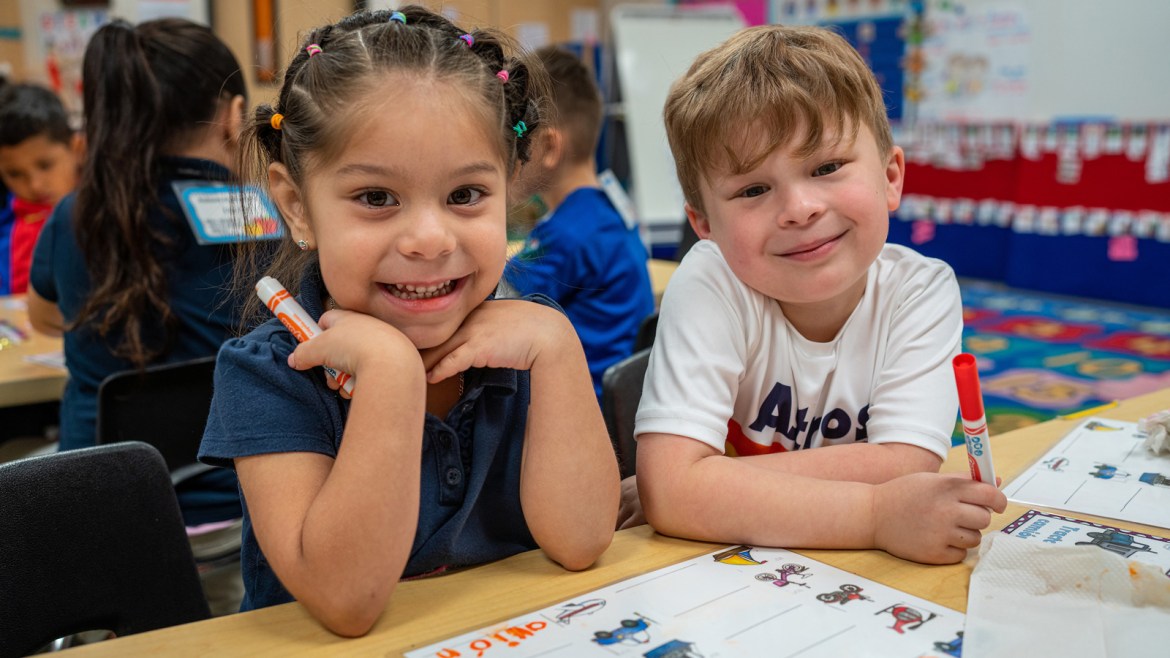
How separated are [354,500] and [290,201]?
0.36m

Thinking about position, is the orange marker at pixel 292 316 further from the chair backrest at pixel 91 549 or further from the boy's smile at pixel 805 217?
the boy's smile at pixel 805 217

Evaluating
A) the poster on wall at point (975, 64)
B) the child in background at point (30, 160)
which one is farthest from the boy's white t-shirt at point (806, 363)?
the poster on wall at point (975, 64)

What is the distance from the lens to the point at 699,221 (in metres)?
1.21

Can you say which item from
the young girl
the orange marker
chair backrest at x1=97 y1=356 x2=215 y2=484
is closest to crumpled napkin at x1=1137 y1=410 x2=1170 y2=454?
the young girl

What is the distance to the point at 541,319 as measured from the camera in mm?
983

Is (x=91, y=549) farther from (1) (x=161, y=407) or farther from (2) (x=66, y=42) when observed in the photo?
(2) (x=66, y=42)

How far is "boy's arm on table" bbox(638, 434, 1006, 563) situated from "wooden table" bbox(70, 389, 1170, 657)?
16 millimetres

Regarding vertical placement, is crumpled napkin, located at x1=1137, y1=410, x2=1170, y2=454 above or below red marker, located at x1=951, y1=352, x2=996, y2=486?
below

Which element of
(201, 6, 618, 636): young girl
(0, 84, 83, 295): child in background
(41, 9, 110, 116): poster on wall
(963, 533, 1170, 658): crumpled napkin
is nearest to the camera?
(963, 533, 1170, 658): crumpled napkin

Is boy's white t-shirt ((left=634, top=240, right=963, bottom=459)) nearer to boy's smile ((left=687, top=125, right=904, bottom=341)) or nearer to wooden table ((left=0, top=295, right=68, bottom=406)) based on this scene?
boy's smile ((left=687, top=125, right=904, bottom=341))

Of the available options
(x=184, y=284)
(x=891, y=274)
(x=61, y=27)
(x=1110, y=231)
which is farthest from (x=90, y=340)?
(x=1110, y=231)

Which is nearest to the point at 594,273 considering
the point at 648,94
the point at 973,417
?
the point at 973,417

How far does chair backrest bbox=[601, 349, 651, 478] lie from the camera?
1.35 metres

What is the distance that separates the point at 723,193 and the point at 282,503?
58cm
